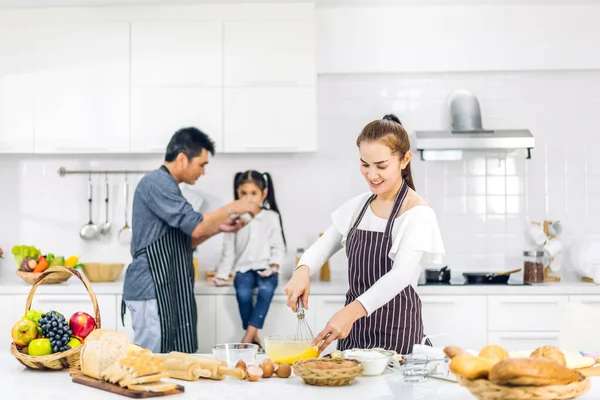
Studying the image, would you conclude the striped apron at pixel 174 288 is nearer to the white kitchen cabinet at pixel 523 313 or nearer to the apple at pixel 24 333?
the apple at pixel 24 333

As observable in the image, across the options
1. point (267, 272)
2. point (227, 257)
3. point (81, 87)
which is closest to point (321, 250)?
point (267, 272)

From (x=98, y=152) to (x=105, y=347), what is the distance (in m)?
2.62

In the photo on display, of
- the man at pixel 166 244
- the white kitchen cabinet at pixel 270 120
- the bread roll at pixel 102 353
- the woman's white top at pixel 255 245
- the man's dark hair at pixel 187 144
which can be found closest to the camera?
the bread roll at pixel 102 353

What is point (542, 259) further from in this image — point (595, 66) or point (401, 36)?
point (401, 36)

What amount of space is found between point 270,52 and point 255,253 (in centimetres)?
120

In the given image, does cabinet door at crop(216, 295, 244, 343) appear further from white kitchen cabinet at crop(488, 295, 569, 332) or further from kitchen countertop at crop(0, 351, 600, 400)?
kitchen countertop at crop(0, 351, 600, 400)

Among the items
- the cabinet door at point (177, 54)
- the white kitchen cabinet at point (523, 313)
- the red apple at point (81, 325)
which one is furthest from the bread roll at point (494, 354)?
the cabinet door at point (177, 54)

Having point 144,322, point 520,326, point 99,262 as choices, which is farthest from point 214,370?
point 99,262

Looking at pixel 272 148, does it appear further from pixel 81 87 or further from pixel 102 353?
pixel 102 353

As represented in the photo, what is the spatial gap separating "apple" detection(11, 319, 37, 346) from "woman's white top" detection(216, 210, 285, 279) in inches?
81.9

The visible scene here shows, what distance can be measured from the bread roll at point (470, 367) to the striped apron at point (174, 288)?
2.09 m

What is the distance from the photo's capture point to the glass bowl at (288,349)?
219 cm

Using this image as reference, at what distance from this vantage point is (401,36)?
15.5ft

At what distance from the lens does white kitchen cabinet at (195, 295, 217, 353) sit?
422 centimetres
